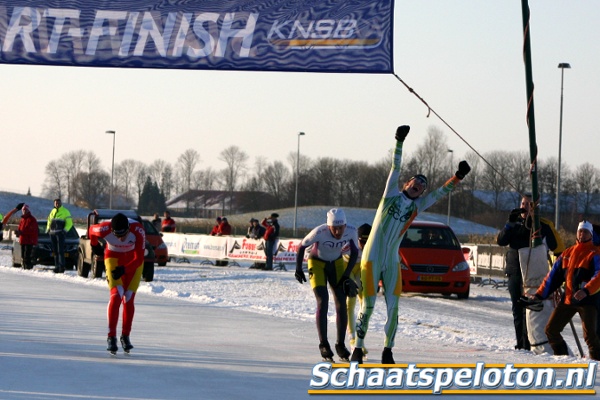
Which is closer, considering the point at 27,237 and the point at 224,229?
the point at 27,237

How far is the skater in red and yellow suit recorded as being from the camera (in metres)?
11.6

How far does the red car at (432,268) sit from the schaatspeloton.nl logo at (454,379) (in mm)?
11901

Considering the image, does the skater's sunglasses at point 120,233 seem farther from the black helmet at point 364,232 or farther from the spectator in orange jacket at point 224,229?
the spectator in orange jacket at point 224,229

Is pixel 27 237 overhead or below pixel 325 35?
below

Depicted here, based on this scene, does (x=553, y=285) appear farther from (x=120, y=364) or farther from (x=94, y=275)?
(x=94, y=275)

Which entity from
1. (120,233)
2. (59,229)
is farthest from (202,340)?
(59,229)

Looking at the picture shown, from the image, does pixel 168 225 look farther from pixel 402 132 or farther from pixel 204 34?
pixel 402 132

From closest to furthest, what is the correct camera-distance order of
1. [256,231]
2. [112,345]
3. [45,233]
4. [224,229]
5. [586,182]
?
[112,345]
[45,233]
[256,231]
[224,229]
[586,182]

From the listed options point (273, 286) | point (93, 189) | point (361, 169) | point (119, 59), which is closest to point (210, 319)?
point (119, 59)

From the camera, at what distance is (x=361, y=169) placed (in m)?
145

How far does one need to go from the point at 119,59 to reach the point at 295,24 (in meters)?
2.76

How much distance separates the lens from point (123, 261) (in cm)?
1173

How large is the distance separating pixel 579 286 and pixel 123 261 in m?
4.78

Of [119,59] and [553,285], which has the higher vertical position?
[119,59]
